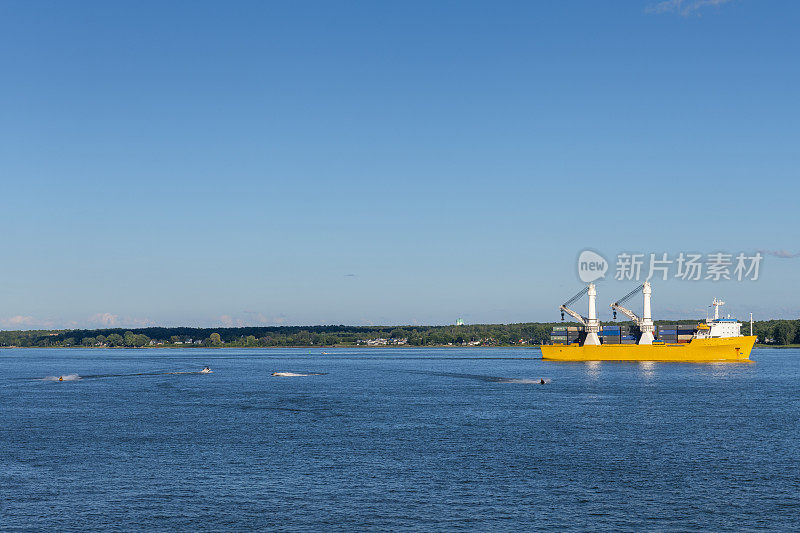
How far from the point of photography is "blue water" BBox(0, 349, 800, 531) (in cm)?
4441

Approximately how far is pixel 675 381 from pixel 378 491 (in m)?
112

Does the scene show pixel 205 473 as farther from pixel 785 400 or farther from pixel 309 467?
pixel 785 400

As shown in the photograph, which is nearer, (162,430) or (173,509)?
(173,509)

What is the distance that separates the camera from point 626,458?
204 ft

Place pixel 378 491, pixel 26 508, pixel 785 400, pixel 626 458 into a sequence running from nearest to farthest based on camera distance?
pixel 26 508 → pixel 378 491 → pixel 626 458 → pixel 785 400

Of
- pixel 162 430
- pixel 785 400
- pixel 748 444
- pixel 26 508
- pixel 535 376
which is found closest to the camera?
pixel 26 508

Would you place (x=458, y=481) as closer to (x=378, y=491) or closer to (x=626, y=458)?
(x=378, y=491)

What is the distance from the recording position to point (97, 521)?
142 feet

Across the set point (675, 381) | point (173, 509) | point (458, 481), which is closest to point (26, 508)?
point (173, 509)

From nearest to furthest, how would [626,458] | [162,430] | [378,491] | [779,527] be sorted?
[779,527]
[378,491]
[626,458]
[162,430]

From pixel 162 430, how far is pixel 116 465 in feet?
66.9

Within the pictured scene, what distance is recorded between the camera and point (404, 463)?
6000 centimetres

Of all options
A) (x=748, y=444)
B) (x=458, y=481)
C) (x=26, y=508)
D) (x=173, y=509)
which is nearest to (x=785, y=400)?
(x=748, y=444)

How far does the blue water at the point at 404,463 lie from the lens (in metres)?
44.4
